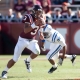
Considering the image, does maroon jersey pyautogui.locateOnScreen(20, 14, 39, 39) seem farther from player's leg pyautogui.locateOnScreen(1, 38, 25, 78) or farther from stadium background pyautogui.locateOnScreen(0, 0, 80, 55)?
stadium background pyautogui.locateOnScreen(0, 0, 80, 55)

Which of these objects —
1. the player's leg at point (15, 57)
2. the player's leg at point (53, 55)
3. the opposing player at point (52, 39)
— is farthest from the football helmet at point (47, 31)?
the player's leg at point (15, 57)

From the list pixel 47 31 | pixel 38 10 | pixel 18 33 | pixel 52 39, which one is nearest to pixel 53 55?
pixel 52 39

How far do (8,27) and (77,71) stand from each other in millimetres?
6862

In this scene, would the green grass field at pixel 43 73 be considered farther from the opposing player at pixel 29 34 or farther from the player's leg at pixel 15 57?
the opposing player at pixel 29 34

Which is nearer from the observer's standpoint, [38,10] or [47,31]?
[38,10]

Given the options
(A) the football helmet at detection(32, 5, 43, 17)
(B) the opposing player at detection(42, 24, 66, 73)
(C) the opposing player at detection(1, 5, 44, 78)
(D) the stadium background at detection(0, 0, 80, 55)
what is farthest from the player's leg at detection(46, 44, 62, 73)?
(D) the stadium background at detection(0, 0, 80, 55)

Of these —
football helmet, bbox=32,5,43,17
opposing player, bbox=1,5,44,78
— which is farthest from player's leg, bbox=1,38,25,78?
football helmet, bbox=32,5,43,17

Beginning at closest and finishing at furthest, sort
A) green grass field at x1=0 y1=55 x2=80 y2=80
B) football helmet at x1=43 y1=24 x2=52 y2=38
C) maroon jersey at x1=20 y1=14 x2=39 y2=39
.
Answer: green grass field at x1=0 y1=55 x2=80 y2=80, maroon jersey at x1=20 y1=14 x2=39 y2=39, football helmet at x1=43 y1=24 x2=52 y2=38

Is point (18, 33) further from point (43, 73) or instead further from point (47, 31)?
point (47, 31)

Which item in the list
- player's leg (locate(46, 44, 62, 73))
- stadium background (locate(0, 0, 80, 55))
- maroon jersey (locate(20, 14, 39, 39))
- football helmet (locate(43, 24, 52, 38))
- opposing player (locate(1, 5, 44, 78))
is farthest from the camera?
stadium background (locate(0, 0, 80, 55))

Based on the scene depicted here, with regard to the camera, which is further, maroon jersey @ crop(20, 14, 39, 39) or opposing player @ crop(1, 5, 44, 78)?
maroon jersey @ crop(20, 14, 39, 39)

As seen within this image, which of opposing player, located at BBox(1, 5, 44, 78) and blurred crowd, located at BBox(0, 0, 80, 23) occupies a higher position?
opposing player, located at BBox(1, 5, 44, 78)

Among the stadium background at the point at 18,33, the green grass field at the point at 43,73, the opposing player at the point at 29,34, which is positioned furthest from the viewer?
the stadium background at the point at 18,33

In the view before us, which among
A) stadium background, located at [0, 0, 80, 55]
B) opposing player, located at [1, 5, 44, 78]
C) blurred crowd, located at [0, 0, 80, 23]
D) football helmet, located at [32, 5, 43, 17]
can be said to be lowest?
stadium background, located at [0, 0, 80, 55]
